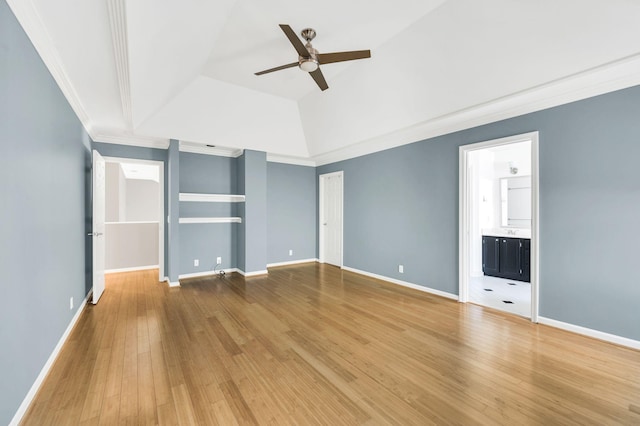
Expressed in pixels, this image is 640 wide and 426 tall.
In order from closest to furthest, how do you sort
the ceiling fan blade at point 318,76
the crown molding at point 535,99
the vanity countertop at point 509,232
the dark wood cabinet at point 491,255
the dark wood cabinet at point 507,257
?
the crown molding at point 535,99, the ceiling fan blade at point 318,76, the dark wood cabinet at point 507,257, the vanity countertop at point 509,232, the dark wood cabinet at point 491,255

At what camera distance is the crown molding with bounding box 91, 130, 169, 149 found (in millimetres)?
4602

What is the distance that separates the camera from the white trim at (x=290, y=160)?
6342 millimetres

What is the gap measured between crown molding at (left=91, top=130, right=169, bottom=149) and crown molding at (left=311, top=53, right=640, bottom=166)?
417 centimetres

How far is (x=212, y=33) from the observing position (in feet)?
8.93

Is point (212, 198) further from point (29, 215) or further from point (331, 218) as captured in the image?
point (29, 215)

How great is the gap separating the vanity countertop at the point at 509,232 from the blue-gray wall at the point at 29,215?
22.1 ft

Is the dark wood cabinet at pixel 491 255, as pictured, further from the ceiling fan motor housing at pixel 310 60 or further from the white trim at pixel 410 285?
the ceiling fan motor housing at pixel 310 60

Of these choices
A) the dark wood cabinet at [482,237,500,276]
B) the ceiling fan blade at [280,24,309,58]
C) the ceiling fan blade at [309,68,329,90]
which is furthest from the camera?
the dark wood cabinet at [482,237,500,276]

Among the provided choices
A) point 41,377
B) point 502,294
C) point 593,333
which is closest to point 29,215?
point 41,377

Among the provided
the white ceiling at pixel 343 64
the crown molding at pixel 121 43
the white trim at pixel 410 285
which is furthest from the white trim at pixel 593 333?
the crown molding at pixel 121 43

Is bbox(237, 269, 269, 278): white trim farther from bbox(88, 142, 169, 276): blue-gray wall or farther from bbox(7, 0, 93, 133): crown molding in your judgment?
bbox(7, 0, 93, 133): crown molding

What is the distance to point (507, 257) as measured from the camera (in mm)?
5227

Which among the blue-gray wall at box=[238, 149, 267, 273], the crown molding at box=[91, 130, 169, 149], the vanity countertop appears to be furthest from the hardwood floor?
the crown molding at box=[91, 130, 169, 149]

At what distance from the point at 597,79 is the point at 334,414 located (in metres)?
3.92
